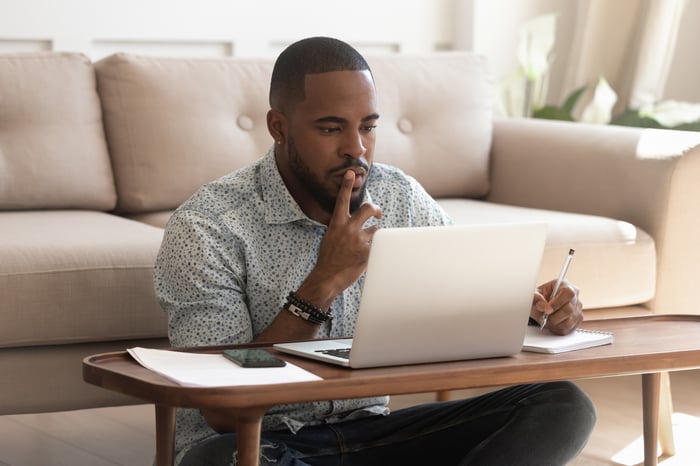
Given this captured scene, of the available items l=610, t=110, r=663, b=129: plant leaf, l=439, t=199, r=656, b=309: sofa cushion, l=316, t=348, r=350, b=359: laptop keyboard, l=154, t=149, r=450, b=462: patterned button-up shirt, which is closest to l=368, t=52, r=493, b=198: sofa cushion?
l=439, t=199, r=656, b=309: sofa cushion

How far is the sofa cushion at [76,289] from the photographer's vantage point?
1.88 metres

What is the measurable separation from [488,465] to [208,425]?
1.23 ft

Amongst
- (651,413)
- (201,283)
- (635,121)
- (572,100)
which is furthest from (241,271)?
(572,100)

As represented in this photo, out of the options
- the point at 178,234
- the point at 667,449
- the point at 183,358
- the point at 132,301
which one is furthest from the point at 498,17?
the point at 183,358

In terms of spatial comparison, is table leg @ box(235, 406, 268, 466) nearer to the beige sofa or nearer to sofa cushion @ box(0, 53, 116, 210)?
the beige sofa

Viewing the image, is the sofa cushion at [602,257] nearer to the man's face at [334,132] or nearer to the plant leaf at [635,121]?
the plant leaf at [635,121]

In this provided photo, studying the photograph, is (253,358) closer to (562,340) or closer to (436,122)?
(562,340)

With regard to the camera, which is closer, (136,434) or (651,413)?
(651,413)

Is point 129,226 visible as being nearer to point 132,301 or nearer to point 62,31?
point 132,301

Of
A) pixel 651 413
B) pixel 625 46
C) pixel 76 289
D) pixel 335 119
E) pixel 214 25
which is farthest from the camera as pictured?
pixel 625 46

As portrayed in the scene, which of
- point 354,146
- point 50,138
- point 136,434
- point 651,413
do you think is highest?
point 354,146

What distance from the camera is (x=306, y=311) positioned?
141 centimetres

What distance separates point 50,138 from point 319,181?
3.63 ft

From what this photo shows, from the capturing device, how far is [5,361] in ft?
6.17
